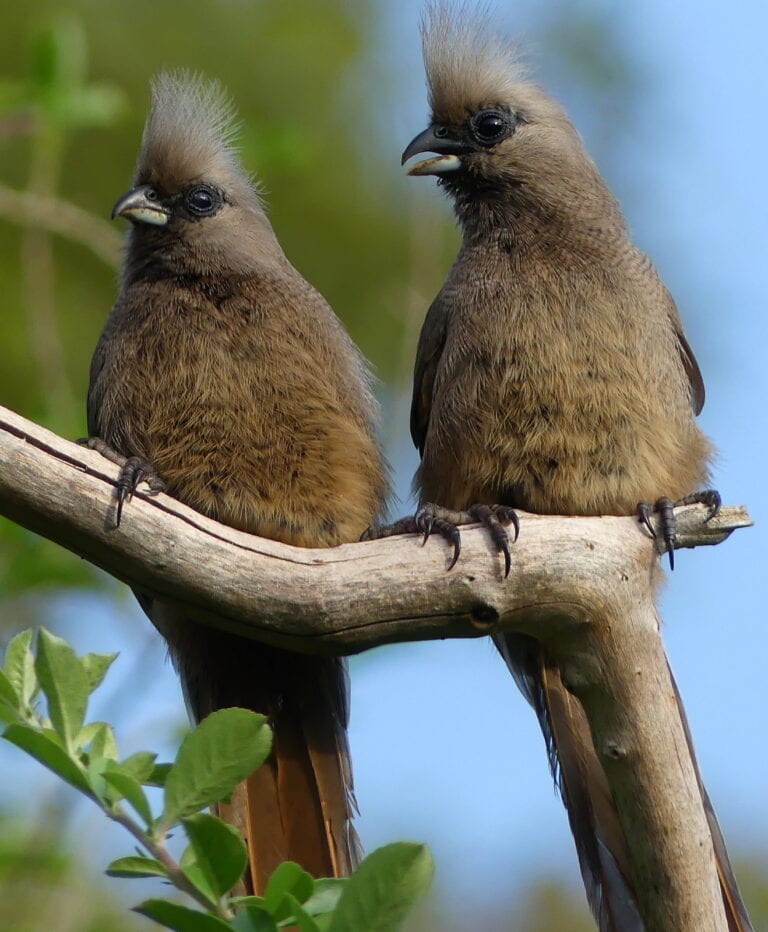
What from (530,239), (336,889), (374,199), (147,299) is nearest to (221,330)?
(147,299)

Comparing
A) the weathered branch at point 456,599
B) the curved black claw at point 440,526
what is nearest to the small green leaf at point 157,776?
the weathered branch at point 456,599

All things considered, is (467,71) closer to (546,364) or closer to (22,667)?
(546,364)

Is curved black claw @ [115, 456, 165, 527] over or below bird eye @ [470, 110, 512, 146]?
below

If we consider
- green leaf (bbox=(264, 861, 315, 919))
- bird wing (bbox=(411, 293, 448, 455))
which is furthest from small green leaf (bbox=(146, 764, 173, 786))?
bird wing (bbox=(411, 293, 448, 455))

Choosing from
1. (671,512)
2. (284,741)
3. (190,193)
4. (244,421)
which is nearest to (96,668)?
(244,421)

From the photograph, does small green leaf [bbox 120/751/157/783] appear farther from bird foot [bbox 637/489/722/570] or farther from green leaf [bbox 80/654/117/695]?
bird foot [bbox 637/489/722/570]

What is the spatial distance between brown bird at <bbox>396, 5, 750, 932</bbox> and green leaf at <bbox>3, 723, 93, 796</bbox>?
1.57 metres

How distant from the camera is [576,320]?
176 inches

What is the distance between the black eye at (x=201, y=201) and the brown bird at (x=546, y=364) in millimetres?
718

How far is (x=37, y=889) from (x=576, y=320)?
2713mm

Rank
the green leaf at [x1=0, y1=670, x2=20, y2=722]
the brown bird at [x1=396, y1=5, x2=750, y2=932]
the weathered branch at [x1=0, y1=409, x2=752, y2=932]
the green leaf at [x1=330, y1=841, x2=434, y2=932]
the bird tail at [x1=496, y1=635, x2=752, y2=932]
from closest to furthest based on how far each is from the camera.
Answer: the green leaf at [x1=330, y1=841, x2=434, y2=932] → the green leaf at [x1=0, y1=670, x2=20, y2=722] → the weathered branch at [x1=0, y1=409, x2=752, y2=932] → the bird tail at [x1=496, y1=635, x2=752, y2=932] → the brown bird at [x1=396, y1=5, x2=750, y2=932]

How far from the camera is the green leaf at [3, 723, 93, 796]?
8.21 ft

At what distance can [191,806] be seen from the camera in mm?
2529

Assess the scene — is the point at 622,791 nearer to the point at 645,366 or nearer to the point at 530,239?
the point at 645,366
